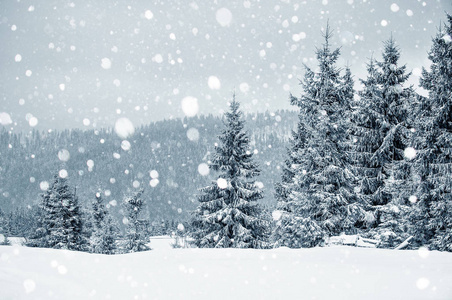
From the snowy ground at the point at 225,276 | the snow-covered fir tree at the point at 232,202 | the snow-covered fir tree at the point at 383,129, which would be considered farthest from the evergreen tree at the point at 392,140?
the snowy ground at the point at 225,276

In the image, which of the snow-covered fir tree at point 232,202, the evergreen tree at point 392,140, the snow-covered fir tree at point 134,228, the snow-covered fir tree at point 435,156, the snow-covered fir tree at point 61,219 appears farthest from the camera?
the snow-covered fir tree at point 134,228

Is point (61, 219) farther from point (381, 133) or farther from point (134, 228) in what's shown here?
point (381, 133)

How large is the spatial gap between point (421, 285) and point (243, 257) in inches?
153

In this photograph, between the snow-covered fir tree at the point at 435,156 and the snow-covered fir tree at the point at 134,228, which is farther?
the snow-covered fir tree at the point at 134,228

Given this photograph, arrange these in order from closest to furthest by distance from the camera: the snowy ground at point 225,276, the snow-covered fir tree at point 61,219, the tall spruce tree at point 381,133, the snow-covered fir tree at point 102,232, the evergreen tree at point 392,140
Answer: the snowy ground at point 225,276, the evergreen tree at point 392,140, the tall spruce tree at point 381,133, the snow-covered fir tree at point 61,219, the snow-covered fir tree at point 102,232

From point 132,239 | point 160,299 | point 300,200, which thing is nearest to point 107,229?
point 132,239

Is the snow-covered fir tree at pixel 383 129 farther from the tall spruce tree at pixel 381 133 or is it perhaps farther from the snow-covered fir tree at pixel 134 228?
the snow-covered fir tree at pixel 134 228

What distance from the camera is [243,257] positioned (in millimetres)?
8250

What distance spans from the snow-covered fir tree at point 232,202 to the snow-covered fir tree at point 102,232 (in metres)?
18.5

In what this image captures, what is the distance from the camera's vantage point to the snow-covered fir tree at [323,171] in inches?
658

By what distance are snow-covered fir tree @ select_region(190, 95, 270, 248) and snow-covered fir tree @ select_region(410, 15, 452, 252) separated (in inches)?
317

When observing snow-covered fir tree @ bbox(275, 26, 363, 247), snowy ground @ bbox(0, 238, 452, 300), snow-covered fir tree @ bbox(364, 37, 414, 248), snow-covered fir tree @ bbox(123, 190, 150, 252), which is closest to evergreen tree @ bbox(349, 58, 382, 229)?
snow-covered fir tree @ bbox(364, 37, 414, 248)

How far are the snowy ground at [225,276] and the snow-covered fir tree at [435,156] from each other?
7490mm

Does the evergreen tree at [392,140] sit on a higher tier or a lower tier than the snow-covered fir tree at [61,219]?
higher
